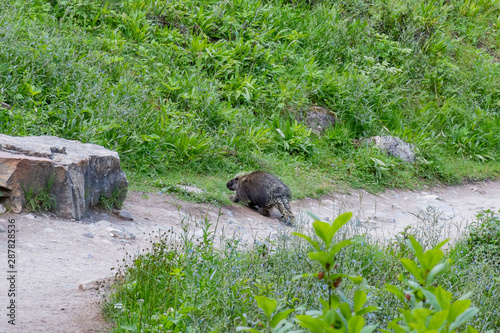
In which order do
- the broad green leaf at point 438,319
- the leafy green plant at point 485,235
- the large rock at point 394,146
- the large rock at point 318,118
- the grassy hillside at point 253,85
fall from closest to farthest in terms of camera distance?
the broad green leaf at point 438,319
the leafy green plant at point 485,235
the grassy hillside at point 253,85
the large rock at point 394,146
the large rock at point 318,118

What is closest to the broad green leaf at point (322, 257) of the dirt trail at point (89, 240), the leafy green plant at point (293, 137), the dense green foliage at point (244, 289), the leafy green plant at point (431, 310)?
the leafy green plant at point (431, 310)

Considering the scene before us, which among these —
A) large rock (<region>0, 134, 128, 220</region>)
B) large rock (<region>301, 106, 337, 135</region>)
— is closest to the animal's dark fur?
large rock (<region>0, 134, 128, 220</region>)

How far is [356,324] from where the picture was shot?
66.4 inches

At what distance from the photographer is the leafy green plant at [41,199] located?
18.9ft

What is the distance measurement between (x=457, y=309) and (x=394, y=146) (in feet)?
30.7

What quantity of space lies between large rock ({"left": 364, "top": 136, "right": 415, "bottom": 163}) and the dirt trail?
1.32 m

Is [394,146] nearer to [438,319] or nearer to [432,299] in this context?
[432,299]

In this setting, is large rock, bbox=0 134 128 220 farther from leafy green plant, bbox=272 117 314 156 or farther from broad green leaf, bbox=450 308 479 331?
broad green leaf, bbox=450 308 479 331

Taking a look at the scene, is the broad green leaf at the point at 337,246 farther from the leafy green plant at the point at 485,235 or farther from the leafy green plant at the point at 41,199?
the leafy green plant at the point at 41,199

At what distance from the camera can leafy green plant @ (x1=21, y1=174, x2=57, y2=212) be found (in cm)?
576

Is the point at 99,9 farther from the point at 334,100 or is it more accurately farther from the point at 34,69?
the point at 334,100

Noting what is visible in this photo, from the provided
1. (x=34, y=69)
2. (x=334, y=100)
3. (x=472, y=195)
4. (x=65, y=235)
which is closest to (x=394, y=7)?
(x=334, y=100)

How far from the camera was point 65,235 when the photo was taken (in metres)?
5.45

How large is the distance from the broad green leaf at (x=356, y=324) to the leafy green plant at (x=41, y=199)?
4796mm
